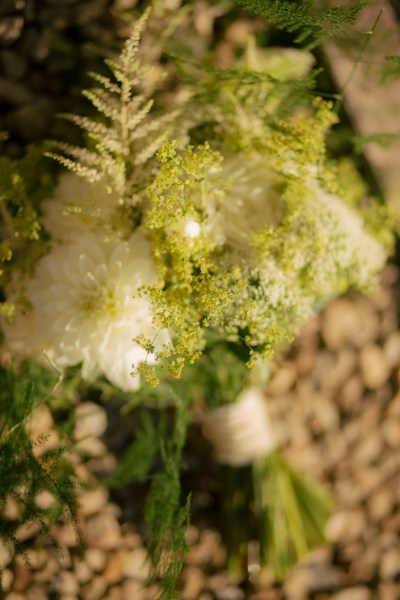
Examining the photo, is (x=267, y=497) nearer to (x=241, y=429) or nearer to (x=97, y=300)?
(x=241, y=429)

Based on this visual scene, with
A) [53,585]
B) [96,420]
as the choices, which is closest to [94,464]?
[96,420]

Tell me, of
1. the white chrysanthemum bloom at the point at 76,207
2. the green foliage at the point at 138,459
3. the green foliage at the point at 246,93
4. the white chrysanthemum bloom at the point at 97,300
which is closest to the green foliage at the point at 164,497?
the green foliage at the point at 138,459

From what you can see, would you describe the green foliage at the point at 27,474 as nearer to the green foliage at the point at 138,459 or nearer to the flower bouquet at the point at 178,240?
the flower bouquet at the point at 178,240

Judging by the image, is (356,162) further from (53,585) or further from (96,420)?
(53,585)

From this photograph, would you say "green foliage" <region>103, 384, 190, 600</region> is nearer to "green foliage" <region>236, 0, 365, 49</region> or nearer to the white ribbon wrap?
the white ribbon wrap

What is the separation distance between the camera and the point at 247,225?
0.62m

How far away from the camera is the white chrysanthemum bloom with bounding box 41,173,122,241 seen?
1.99 ft

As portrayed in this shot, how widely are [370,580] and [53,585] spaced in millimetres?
599

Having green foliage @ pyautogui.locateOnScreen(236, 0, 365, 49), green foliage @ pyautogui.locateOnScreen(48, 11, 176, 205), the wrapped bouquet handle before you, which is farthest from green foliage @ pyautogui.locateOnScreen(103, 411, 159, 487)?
green foliage @ pyautogui.locateOnScreen(236, 0, 365, 49)

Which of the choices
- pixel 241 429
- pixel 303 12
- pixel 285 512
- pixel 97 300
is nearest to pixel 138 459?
pixel 241 429

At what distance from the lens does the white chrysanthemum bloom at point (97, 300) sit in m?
0.59

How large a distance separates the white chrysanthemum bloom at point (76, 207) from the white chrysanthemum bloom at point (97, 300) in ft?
0.07

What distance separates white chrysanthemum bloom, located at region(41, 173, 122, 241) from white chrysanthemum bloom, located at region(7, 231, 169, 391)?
0.02 metres

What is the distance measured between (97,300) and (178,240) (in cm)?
11
